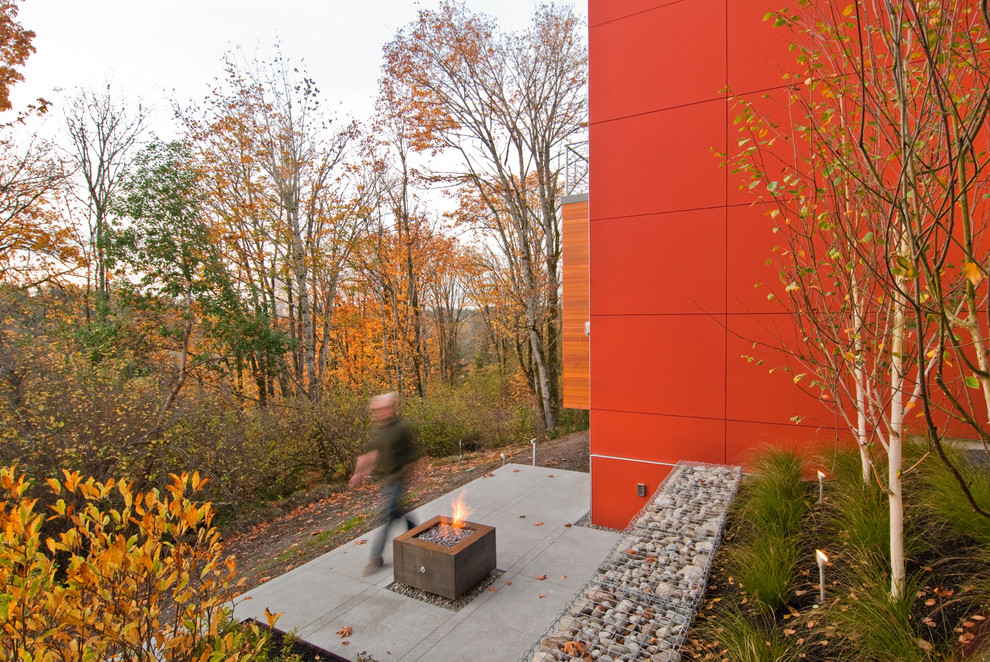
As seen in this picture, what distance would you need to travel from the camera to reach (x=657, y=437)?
20.2ft

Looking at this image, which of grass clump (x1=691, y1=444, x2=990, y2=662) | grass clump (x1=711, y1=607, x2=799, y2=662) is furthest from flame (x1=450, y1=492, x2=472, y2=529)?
grass clump (x1=711, y1=607, x2=799, y2=662)

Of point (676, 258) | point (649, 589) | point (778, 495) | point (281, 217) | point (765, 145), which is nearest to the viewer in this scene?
point (649, 589)

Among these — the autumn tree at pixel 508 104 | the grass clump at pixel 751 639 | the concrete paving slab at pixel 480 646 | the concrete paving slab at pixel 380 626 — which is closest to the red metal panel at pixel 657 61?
the grass clump at pixel 751 639

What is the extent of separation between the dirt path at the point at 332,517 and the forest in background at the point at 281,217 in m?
0.97

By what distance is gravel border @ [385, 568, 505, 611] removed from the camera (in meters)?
4.45

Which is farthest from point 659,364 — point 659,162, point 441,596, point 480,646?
point 480,646

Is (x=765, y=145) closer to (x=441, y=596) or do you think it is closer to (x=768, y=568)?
(x=768, y=568)

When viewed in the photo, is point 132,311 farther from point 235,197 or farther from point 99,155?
point 99,155

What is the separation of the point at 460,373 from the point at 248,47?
51.6 feet

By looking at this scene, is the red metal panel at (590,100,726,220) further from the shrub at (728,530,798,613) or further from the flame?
the flame

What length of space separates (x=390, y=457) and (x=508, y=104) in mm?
11870

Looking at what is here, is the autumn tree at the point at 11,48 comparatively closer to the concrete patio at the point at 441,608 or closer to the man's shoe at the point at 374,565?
the concrete patio at the point at 441,608

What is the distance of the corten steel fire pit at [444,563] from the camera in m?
4.44

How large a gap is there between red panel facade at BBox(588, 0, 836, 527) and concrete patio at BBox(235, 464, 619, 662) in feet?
3.58
